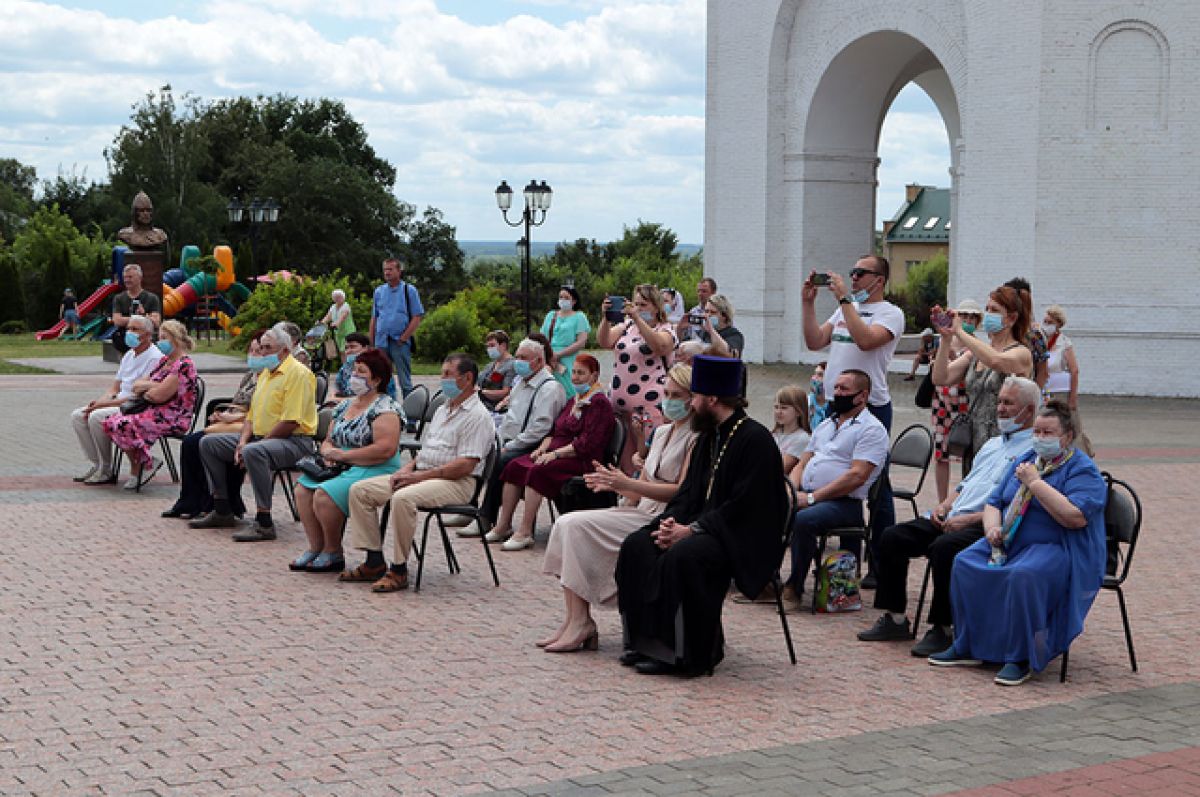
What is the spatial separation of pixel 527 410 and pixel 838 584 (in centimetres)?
322

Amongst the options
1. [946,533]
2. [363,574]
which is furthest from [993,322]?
[363,574]

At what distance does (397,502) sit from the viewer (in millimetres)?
9555

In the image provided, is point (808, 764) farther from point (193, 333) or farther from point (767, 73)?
point (193, 333)

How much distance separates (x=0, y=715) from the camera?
22.3 ft

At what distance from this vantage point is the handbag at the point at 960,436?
10461 mm

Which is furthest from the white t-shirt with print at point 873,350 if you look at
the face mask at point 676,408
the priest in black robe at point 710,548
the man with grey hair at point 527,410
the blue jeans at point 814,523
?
the priest in black robe at point 710,548

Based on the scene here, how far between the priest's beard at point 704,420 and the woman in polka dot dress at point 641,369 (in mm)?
3866

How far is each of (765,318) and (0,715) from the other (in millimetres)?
24312

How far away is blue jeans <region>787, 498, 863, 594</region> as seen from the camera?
8.95 m

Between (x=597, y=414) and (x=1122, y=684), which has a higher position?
(x=597, y=414)

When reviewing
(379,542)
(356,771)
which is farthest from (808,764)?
(379,542)

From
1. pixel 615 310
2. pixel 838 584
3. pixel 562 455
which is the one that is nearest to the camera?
pixel 838 584

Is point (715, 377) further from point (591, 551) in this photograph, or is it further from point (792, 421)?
point (792, 421)

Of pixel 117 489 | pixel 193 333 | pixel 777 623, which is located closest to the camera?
pixel 777 623
